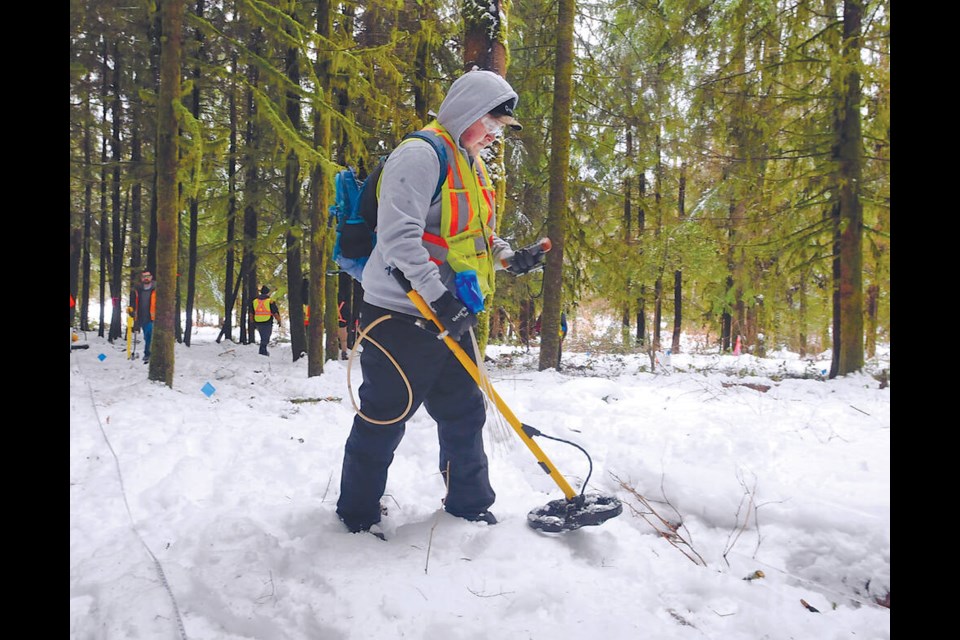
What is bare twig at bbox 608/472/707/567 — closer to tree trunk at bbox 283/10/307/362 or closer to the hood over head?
the hood over head

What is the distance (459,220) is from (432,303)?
504mm

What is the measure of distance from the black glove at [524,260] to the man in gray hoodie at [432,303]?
23 cm

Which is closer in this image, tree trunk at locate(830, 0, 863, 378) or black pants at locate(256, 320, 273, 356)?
tree trunk at locate(830, 0, 863, 378)

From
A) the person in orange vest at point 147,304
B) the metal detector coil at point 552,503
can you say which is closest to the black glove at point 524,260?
the metal detector coil at point 552,503

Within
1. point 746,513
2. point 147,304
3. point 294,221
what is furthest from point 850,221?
point 147,304

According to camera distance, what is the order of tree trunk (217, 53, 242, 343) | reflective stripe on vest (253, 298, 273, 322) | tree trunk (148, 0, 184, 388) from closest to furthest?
tree trunk (148, 0, 184, 388)
tree trunk (217, 53, 242, 343)
reflective stripe on vest (253, 298, 273, 322)

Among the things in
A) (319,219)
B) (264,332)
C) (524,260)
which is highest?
(319,219)

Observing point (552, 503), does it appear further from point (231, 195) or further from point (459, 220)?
point (231, 195)

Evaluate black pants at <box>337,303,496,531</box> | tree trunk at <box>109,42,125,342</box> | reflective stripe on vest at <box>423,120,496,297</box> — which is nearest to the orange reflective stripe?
reflective stripe on vest at <box>423,120,496,297</box>

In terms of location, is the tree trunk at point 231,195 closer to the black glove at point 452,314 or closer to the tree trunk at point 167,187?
the tree trunk at point 167,187

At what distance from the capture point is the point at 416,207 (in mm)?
2740

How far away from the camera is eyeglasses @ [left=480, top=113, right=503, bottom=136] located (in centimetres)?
296
